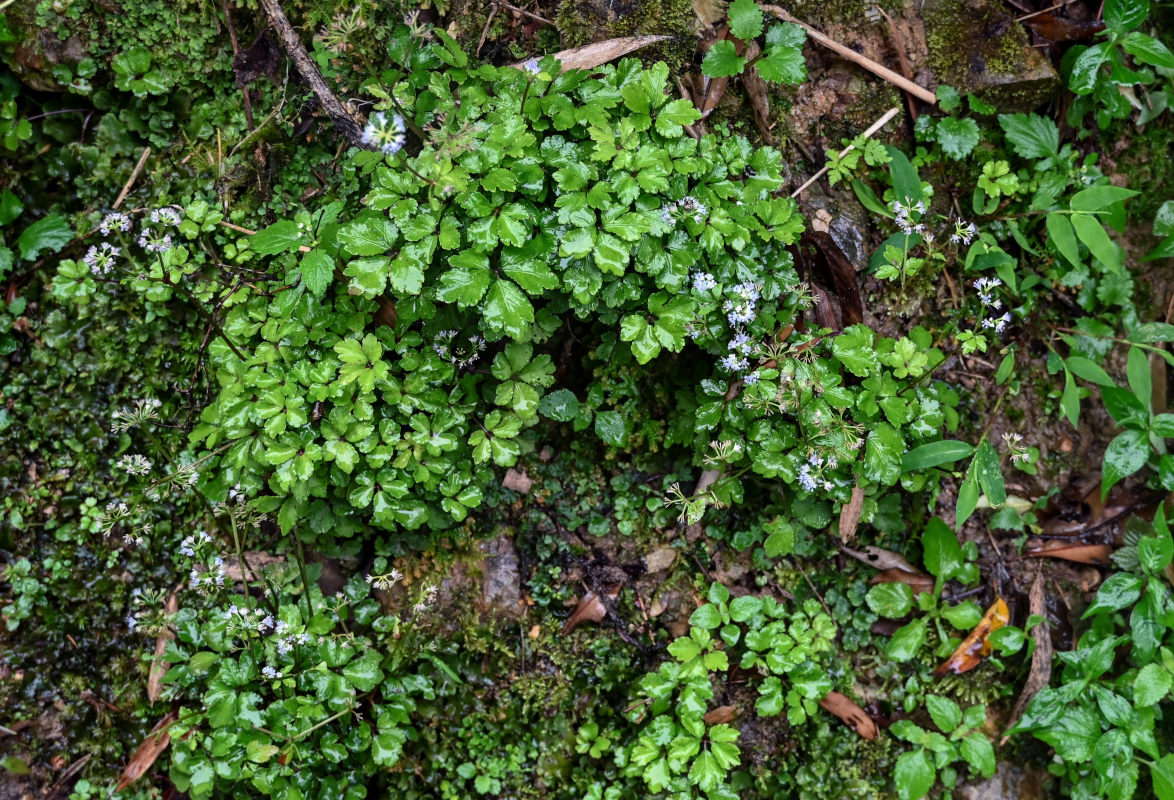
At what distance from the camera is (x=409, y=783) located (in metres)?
3.20

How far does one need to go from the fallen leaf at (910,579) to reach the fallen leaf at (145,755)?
10.8ft

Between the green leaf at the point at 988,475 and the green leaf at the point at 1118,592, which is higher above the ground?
the green leaf at the point at 988,475

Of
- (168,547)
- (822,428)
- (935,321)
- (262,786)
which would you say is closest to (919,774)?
(822,428)

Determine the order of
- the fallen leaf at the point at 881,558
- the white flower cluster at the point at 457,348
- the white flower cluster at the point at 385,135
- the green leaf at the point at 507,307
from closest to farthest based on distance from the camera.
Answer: the white flower cluster at the point at 385,135, the green leaf at the point at 507,307, the white flower cluster at the point at 457,348, the fallen leaf at the point at 881,558

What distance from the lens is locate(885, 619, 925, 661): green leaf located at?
335 centimetres

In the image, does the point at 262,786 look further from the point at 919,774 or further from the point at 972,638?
the point at 972,638

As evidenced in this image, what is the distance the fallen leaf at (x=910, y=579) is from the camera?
3.45m

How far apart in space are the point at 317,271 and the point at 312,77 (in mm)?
921

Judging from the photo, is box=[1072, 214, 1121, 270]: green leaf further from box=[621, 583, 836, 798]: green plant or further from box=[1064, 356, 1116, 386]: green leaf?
box=[621, 583, 836, 798]: green plant

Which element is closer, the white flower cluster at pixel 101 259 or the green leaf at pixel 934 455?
the white flower cluster at pixel 101 259

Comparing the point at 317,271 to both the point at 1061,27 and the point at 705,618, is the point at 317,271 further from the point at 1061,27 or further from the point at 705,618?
the point at 1061,27

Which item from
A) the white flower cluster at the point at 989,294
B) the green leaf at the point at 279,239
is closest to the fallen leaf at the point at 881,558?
the white flower cluster at the point at 989,294

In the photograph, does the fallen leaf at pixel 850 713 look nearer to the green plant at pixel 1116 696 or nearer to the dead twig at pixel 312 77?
the green plant at pixel 1116 696

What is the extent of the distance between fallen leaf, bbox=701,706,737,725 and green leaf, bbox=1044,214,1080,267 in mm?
2581
